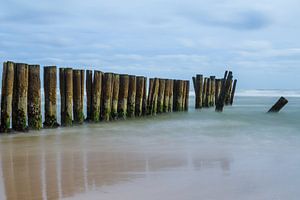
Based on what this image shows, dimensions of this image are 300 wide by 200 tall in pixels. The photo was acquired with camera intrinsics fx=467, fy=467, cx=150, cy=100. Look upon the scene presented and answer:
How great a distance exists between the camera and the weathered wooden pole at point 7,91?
9117 mm

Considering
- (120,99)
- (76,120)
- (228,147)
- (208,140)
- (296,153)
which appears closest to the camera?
(296,153)

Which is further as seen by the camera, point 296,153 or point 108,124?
point 108,124

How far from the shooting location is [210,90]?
2198 centimetres

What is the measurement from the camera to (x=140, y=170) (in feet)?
17.6

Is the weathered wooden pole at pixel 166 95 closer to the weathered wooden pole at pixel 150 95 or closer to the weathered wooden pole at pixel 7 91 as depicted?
the weathered wooden pole at pixel 150 95

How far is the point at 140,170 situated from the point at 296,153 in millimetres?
2705

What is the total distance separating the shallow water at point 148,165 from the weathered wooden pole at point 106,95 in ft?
7.59

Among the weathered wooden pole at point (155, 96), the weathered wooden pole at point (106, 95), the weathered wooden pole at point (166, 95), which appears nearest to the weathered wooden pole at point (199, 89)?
the weathered wooden pole at point (166, 95)

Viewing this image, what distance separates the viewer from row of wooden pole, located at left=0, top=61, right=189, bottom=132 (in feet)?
30.6

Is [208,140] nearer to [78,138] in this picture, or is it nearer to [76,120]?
[78,138]

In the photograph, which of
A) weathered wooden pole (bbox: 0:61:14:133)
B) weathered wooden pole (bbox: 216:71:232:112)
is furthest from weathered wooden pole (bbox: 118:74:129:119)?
weathered wooden pole (bbox: 216:71:232:112)

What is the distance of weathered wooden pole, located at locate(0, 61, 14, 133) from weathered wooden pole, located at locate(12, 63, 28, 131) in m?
0.15

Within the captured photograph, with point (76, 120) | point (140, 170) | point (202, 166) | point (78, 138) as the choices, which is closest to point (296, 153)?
point (202, 166)

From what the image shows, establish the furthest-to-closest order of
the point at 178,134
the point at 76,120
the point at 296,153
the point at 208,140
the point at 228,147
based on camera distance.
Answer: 1. the point at 76,120
2. the point at 178,134
3. the point at 208,140
4. the point at 228,147
5. the point at 296,153
